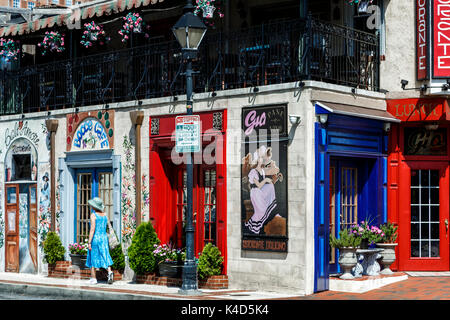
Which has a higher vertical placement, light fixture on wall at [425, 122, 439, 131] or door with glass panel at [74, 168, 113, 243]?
light fixture on wall at [425, 122, 439, 131]

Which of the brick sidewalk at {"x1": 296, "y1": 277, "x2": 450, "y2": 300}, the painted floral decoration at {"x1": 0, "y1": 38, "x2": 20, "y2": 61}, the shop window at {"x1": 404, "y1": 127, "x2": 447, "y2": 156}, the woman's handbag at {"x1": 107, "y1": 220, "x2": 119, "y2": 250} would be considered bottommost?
the brick sidewalk at {"x1": 296, "y1": 277, "x2": 450, "y2": 300}

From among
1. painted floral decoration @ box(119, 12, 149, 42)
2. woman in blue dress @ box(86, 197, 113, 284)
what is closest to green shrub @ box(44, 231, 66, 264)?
woman in blue dress @ box(86, 197, 113, 284)

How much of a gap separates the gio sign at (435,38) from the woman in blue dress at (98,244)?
22.3 feet

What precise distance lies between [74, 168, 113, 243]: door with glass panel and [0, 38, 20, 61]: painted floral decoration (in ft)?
14.2

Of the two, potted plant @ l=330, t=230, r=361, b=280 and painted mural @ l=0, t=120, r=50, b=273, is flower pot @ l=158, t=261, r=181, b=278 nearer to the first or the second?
potted plant @ l=330, t=230, r=361, b=280

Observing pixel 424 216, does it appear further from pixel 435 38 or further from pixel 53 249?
pixel 53 249

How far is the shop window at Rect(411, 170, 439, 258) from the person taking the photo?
17000mm

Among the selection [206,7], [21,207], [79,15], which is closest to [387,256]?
[206,7]

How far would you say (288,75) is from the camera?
15.6 m

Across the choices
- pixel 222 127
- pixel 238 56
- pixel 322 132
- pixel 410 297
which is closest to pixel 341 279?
pixel 410 297

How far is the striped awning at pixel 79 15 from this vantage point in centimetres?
1881

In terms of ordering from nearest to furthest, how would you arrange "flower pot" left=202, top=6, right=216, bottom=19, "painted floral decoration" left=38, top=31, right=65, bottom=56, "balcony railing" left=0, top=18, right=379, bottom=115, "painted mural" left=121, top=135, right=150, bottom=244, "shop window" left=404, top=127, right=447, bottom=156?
"balcony railing" left=0, top=18, right=379, bottom=115, "shop window" left=404, top=127, right=447, bottom=156, "flower pot" left=202, top=6, right=216, bottom=19, "painted mural" left=121, top=135, right=150, bottom=244, "painted floral decoration" left=38, top=31, right=65, bottom=56
